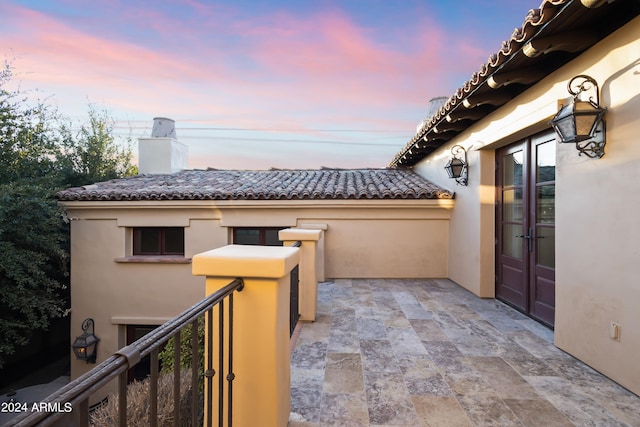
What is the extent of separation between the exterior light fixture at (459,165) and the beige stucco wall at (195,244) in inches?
42.0

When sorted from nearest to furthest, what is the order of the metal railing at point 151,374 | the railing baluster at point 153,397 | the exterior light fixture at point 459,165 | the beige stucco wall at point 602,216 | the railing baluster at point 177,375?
the metal railing at point 151,374 → the railing baluster at point 153,397 → the railing baluster at point 177,375 → the beige stucco wall at point 602,216 → the exterior light fixture at point 459,165

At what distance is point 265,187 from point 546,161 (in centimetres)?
597

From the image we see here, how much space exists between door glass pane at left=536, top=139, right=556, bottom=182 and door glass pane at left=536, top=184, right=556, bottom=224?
121 mm

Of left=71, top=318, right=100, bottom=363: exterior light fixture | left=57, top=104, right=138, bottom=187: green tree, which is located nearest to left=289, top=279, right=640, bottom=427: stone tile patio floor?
left=71, top=318, right=100, bottom=363: exterior light fixture

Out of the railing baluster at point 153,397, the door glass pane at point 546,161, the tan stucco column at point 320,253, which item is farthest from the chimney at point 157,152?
the railing baluster at point 153,397

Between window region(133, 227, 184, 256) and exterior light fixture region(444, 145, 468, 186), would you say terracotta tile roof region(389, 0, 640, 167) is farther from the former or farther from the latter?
window region(133, 227, 184, 256)

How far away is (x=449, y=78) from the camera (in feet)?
31.2

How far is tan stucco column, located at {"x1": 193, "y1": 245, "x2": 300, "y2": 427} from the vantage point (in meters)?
1.68

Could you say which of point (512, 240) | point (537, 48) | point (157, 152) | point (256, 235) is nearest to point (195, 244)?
point (256, 235)

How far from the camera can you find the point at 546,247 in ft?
13.4

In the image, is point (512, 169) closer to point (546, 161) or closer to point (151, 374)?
point (546, 161)

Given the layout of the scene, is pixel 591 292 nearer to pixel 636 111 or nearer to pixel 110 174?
pixel 636 111

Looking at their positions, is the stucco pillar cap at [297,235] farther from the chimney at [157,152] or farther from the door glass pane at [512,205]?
the chimney at [157,152]

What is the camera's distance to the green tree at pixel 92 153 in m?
10.2
